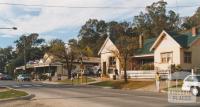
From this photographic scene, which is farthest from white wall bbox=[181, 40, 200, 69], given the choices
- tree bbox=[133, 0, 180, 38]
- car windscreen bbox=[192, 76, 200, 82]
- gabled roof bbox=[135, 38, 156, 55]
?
tree bbox=[133, 0, 180, 38]

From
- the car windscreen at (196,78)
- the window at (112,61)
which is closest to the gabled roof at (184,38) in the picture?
the window at (112,61)

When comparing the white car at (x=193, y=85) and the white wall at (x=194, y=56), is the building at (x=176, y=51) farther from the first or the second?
the white car at (x=193, y=85)

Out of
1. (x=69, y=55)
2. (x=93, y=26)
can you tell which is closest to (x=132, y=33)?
(x=93, y=26)

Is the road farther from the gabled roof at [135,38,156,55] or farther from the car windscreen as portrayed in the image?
the gabled roof at [135,38,156,55]

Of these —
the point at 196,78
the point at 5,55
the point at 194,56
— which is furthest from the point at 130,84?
the point at 5,55

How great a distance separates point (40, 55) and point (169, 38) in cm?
9722

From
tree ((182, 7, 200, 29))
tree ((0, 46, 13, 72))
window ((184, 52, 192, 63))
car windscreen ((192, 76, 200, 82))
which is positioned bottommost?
car windscreen ((192, 76, 200, 82))

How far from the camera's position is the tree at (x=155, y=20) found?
10738 centimetres

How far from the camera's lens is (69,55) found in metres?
82.1

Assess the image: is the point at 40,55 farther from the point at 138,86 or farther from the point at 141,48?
the point at 138,86

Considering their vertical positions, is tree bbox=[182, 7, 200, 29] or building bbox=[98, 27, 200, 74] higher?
tree bbox=[182, 7, 200, 29]

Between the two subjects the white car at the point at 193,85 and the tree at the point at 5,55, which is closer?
the white car at the point at 193,85

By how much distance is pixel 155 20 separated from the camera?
108750mm

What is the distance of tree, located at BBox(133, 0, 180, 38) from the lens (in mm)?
107375
